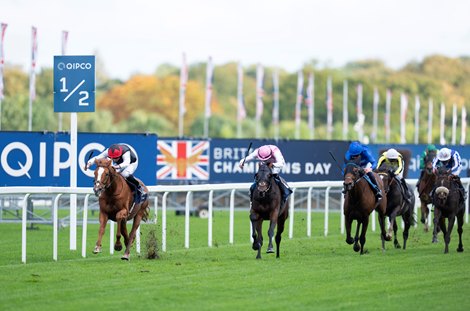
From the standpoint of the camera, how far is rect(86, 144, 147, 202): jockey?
15.8m

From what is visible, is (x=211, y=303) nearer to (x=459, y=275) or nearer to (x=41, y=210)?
(x=459, y=275)

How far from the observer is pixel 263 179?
15.9 meters

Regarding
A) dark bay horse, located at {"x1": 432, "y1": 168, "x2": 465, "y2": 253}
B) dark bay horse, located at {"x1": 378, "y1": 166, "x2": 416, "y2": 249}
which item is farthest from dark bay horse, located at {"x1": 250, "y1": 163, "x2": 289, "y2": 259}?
dark bay horse, located at {"x1": 378, "y1": 166, "x2": 416, "y2": 249}

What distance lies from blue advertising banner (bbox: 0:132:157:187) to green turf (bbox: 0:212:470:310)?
68.0 inches

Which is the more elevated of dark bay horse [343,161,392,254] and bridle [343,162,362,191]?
bridle [343,162,362,191]

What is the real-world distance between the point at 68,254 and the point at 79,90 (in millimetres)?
2525

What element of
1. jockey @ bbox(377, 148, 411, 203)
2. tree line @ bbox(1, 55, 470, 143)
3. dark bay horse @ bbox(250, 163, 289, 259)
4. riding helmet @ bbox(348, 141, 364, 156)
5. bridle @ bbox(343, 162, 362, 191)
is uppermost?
tree line @ bbox(1, 55, 470, 143)

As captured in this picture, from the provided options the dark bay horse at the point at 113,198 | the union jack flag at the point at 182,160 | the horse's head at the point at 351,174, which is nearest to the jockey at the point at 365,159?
the horse's head at the point at 351,174

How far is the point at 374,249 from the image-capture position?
18.0 metres

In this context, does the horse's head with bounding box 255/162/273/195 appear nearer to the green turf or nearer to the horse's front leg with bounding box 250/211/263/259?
the horse's front leg with bounding box 250/211/263/259

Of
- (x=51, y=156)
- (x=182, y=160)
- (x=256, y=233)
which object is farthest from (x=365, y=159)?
(x=182, y=160)

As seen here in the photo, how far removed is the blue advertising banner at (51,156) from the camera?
20266mm

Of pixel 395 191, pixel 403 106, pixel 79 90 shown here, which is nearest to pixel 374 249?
pixel 395 191

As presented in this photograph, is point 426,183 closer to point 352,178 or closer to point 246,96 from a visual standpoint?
point 352,178
